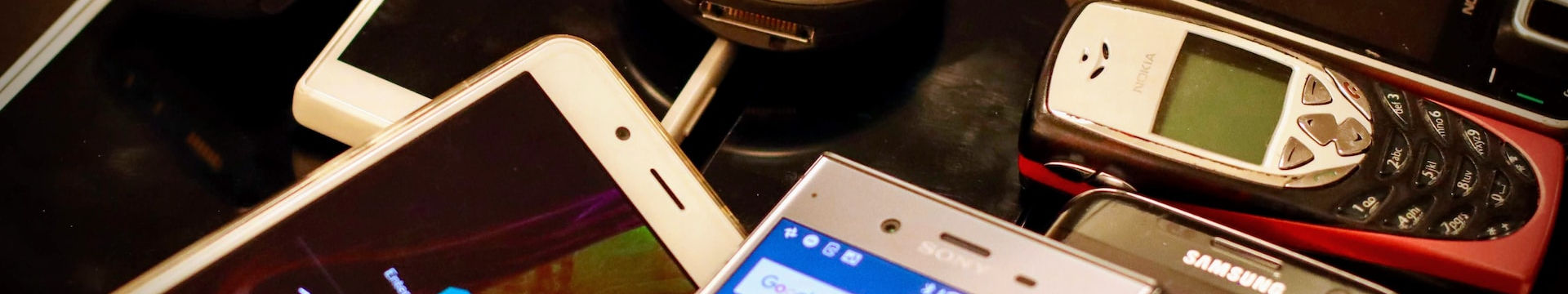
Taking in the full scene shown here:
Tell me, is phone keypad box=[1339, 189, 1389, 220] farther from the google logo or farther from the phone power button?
the google logo

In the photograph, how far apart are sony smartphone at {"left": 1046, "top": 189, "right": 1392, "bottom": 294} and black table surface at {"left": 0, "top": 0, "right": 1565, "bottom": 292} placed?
0.05 metres

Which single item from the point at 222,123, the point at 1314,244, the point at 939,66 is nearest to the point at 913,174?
the point at 939,66

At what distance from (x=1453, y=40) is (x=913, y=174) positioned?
24 cm

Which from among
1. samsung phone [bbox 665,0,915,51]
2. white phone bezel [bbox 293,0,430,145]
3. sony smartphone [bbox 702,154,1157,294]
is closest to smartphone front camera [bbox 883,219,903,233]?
sony smartphone [bbox 702,154,1157,294]

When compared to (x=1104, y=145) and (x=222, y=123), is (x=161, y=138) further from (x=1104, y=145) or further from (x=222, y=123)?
(x=1104, y=145)

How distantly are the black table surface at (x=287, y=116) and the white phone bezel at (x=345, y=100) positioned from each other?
0.07ft

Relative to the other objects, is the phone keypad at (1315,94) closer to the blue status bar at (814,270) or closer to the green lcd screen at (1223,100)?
the green lcd screen at (1223,100)

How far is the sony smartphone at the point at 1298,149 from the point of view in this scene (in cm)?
44

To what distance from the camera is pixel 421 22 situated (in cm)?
55

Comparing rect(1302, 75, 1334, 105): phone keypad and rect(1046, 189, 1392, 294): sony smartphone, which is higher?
rect(1302, 75, 1334, 105): phone keypad

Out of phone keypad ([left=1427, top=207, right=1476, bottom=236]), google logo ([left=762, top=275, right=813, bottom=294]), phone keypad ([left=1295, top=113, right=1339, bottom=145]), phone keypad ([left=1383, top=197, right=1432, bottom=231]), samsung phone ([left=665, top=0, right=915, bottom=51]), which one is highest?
samsung phone ([left=665, top=0, right=915, bottom=51])

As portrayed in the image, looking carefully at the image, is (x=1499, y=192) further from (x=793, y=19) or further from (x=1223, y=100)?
(x=793, y=19)

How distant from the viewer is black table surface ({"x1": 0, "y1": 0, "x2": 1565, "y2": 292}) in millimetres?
511

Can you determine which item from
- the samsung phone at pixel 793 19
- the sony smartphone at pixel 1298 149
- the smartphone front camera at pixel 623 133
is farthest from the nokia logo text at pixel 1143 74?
the smartphone front camera at pixel 623 133
